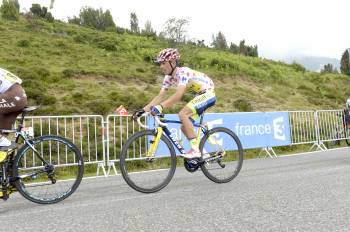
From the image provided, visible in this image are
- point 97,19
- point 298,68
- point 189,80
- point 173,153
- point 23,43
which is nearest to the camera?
point 173,153

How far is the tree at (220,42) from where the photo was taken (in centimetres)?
6831

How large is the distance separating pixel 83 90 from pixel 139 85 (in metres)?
5.11

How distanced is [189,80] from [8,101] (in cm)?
244

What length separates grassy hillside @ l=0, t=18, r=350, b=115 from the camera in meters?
23.5

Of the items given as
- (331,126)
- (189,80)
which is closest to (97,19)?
(331,126)

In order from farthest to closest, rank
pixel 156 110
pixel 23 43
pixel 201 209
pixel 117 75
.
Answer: pixel 23 43
pixel 117 75
pixel 156 110
pixel 201 209

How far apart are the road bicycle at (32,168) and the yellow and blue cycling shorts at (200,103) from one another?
1.76 m

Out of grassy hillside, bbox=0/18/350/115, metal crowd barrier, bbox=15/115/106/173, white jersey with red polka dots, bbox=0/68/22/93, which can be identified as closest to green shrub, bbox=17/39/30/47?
grassy hillside, bbox=0/18/350/115

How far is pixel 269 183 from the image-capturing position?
6188 millimetres

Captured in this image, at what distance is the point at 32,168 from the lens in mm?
5176

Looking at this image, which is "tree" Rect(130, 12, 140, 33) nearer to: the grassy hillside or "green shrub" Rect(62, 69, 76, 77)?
the grassy hillside

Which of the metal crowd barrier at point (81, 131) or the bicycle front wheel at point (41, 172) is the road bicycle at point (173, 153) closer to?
the bicycle front wheel at point (41, 172)

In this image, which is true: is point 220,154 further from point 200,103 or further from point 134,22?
point 134,22

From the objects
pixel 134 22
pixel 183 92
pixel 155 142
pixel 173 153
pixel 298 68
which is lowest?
pixel 173 153
